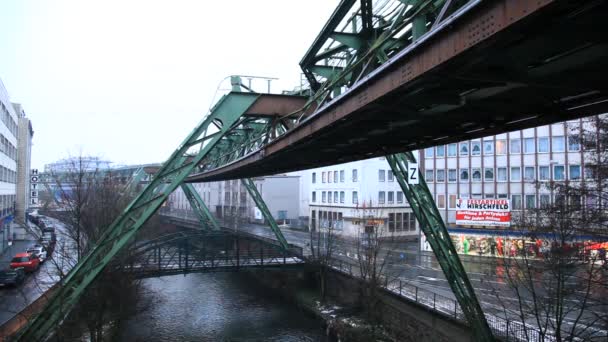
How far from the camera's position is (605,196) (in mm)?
10781

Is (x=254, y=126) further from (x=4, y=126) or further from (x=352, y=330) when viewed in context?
Result: (x=4, y=126)

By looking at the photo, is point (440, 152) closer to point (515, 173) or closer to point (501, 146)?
point (501, 146)

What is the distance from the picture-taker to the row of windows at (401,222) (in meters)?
52.2

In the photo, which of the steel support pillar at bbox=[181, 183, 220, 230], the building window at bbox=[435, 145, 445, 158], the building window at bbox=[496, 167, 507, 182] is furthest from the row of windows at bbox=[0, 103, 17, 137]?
the building window at bbox=[496, 167, 507, 182]

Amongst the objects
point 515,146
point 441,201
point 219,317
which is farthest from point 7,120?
point 515,146

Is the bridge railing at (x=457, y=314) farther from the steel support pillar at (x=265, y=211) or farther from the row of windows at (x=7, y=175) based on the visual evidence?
the row of windows at (x=7, y=175)

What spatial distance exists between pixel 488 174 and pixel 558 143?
5.99m

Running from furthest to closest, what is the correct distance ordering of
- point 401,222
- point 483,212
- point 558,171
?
point 401,222 < point 483,212 < point 558,171

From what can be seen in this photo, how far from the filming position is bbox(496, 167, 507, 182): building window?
36572 mm

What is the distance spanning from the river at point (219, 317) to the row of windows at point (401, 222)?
2266 centimetres

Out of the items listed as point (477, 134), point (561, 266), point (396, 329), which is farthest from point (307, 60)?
point (396, 329)

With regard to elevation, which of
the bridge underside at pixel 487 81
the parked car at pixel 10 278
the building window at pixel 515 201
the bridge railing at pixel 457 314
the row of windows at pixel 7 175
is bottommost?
the parked car at pixel 10 278

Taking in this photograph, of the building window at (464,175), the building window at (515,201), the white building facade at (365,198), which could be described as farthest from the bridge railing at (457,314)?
the white building facade at (365,198)

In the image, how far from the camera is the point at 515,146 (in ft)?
118
